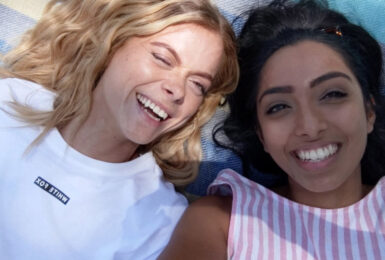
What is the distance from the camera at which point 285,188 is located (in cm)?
167

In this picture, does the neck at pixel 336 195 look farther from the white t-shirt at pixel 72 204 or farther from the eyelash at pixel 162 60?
the eyelash at pixel 162 60

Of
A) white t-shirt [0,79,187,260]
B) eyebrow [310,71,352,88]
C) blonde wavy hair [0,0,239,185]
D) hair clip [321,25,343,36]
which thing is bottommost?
white t-shirt [0,79,187,260]

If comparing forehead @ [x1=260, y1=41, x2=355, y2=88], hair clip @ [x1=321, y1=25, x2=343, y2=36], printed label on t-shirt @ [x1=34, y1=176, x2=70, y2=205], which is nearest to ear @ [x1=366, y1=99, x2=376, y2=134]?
forehead @ [x1=260, y1=41, x2=355, y2=88]

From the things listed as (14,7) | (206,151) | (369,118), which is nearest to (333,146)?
(369,118)

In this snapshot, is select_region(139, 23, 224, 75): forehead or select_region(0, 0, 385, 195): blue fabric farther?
select_region(0, 0, 385, 195): blue fabric

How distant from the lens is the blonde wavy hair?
5.14ft

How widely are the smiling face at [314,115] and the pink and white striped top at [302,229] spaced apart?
122 millimetres

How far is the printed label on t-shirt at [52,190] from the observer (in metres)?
1.53

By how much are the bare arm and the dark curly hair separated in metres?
0.33

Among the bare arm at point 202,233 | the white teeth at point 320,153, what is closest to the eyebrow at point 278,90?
the white teeth at point 320,153

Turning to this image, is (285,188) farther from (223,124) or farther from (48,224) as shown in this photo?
(48,224)

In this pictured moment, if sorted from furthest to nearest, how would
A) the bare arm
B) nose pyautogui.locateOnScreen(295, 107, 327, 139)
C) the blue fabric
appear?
1. the blue fabric
2. the bare arm
3. nose pyautogui.locateOnScreen(295, 107, 327, 139)

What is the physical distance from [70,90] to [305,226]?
107 centimetres

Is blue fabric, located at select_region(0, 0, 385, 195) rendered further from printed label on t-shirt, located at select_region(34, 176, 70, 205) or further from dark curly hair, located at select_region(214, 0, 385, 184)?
printed label on t-shirt, located at select_region(34, 176, 70, 205)
